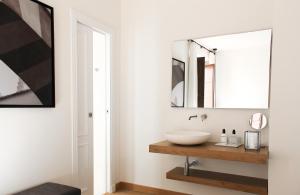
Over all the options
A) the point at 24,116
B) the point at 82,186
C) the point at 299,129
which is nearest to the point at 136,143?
the point at 82,186

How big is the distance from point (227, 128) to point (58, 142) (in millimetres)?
1796

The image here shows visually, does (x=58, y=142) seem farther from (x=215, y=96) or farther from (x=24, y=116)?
(x=215, y=96)

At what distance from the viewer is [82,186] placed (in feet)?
8.86

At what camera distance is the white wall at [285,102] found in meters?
1.99

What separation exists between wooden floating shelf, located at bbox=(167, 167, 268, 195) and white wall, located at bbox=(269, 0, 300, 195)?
16 cm

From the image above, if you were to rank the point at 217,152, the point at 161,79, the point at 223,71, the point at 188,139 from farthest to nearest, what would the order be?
the point at 161,79 → the point at 223,71 → the point at 188,139 → the point at 217,152

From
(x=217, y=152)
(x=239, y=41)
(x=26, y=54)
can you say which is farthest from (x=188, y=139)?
(x=26, y=54)

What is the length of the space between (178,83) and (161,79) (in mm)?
238

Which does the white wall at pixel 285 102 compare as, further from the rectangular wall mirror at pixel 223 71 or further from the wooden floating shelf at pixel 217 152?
the rectangular wall mirror at pixel 223 71

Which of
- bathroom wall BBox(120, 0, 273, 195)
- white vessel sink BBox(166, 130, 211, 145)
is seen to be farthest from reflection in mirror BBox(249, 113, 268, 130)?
white vessel sink BBox(166, 130, 211, 145)

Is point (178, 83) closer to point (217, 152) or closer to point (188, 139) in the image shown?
point (188, 139)

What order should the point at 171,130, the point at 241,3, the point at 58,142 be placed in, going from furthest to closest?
the point at 171,130 < the point at 241,3 < the point at 58,142

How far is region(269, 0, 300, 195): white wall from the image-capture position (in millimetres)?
1987

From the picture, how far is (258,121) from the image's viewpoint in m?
2.39
